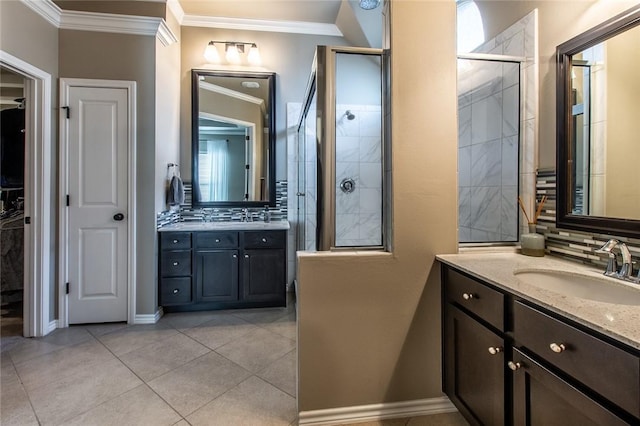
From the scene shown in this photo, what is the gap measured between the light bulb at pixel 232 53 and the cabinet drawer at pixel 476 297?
9.91ft

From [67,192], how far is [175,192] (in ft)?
2.64

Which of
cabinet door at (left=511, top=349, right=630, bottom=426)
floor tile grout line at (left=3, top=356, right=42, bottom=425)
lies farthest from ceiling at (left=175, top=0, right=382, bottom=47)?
floor tile grout line at (left=3, top=356, right=42, bottom=425)

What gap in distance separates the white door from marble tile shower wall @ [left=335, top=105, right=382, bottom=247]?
6.05 ft

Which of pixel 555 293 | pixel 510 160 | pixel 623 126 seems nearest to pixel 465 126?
pixel 510 160

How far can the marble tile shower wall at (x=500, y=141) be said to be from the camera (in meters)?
1.76

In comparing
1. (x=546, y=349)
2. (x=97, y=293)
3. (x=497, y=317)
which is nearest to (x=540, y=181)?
(x=497, y=317)

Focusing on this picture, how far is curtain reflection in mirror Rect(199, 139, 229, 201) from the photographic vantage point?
3295 mm

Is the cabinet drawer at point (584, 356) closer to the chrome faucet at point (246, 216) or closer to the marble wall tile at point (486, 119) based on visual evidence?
the marble wall tile at point (486, 119)

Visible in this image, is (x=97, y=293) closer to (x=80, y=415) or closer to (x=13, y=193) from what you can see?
(x=80, y=415)

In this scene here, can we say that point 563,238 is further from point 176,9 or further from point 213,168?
point 176,9

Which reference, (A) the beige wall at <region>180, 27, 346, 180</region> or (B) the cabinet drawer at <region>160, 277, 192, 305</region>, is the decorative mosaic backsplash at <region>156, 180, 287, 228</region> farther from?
(B) the cabinet drawer at <region>160, 277, 192, 305</region>

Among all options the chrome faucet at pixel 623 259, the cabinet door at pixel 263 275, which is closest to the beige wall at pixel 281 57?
the cabinet door at pixel 263 275

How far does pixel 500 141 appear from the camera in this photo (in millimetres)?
1973

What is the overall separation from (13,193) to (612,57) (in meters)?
5.12
